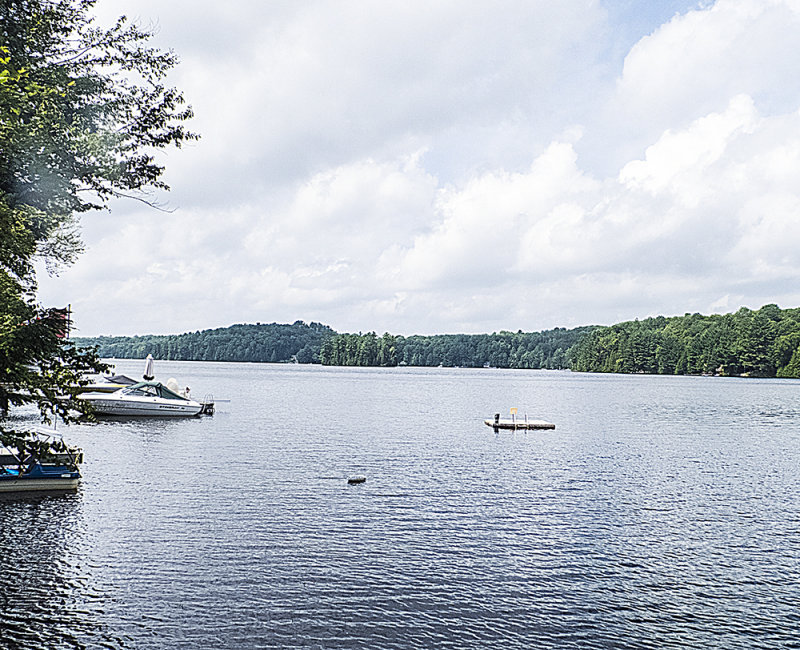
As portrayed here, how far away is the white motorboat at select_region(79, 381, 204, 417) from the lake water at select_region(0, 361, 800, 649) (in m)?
17.2

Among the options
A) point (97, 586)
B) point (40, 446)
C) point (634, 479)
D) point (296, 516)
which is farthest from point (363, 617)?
point (634, 479)

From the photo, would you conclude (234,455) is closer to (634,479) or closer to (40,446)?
(634,479)

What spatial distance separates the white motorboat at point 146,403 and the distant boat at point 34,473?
3274 cm

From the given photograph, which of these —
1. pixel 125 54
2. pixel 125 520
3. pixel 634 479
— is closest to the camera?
pixel 125 54

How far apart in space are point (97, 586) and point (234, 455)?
2270 centimetres

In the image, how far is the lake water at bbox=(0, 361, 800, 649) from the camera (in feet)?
52.2

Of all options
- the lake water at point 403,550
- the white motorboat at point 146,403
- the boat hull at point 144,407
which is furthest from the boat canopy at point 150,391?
the lake water at point 403,550

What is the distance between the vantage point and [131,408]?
60.9m

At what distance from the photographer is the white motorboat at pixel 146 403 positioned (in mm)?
60344

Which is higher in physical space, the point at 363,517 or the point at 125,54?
the point at 125,54

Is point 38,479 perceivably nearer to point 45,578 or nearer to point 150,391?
point 45,578

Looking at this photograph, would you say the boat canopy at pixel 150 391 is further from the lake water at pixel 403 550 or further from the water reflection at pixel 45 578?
the water reflection at pixel 45 578

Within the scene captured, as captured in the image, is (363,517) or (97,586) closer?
(97,586)

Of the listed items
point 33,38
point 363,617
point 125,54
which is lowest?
point 363,617
